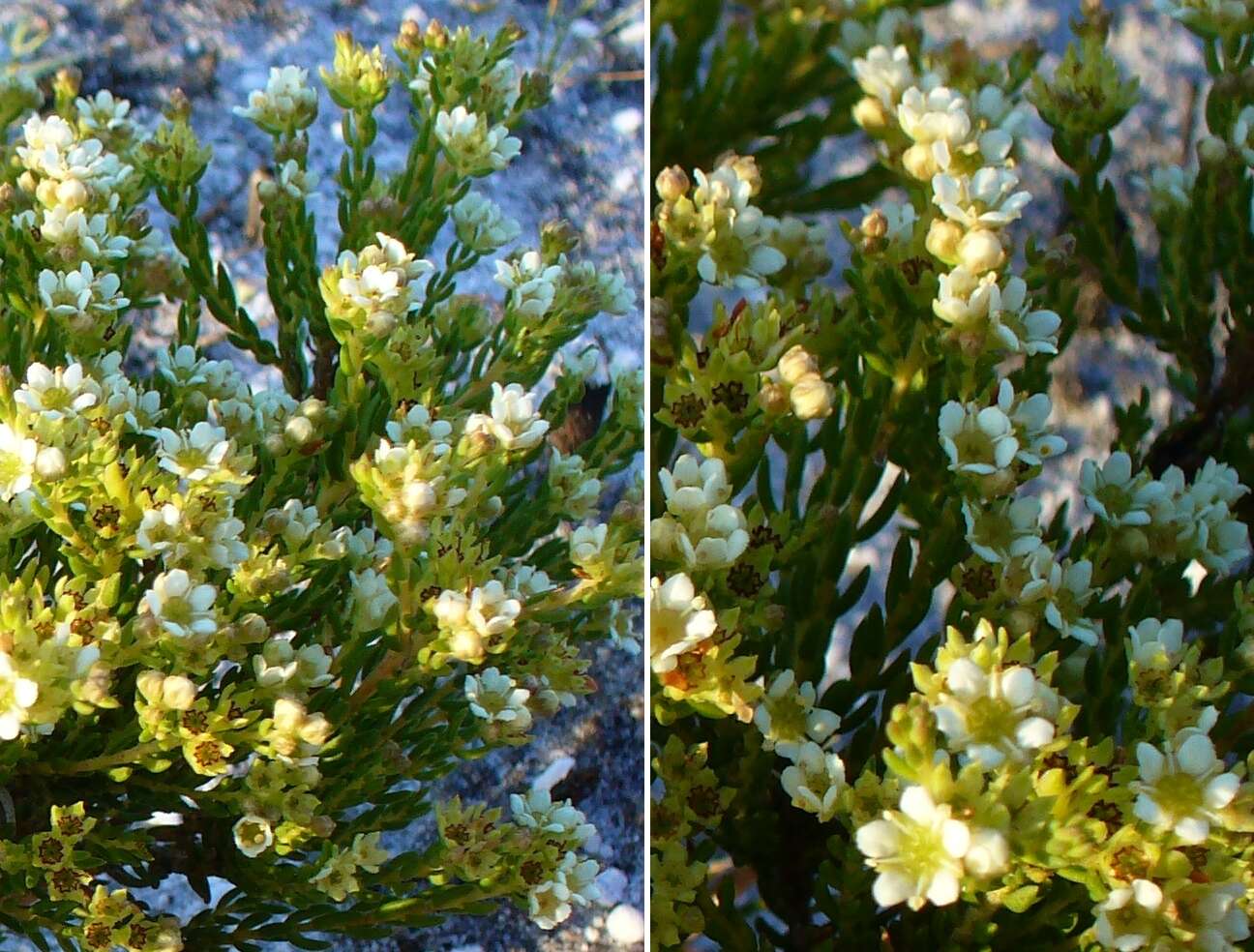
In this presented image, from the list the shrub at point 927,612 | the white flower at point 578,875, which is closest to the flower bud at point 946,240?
the shrub at point 927,612

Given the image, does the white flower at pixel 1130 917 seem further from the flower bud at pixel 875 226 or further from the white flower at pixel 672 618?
the flower bud at pixel 875 226

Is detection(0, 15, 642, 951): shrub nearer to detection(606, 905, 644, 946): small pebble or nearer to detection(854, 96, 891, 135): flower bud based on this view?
detection(606, 905, 644, 946): small pebble

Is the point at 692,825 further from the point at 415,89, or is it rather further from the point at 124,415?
the point at 415,89

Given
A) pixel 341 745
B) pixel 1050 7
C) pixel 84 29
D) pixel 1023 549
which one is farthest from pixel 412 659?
pixel 1050 7

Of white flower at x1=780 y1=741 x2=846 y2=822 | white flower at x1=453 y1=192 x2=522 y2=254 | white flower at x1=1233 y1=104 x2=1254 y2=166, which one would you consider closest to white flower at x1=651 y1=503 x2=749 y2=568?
white flower at x1=780 y1=741 x2=846 y2=822

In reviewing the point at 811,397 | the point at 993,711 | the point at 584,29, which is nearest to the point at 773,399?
the point at 811,397

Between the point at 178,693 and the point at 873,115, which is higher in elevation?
the point at 873,115

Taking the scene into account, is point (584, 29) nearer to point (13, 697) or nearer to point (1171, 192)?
point (1171, 192)
